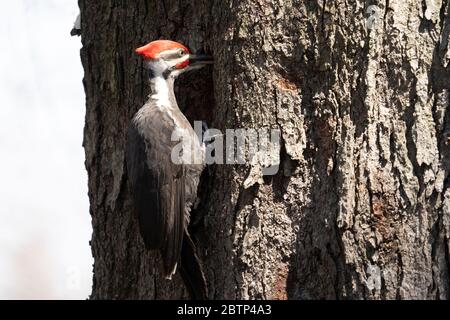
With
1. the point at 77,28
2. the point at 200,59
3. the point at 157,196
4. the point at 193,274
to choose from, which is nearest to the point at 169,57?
the point at 200,59

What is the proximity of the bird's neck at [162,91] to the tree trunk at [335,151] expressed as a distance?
332 millimetres

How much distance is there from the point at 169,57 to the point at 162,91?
24cm

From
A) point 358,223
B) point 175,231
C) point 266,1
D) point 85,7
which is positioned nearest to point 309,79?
point 266,1

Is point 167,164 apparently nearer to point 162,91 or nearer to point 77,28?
point 162,91

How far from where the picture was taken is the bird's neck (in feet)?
13.6

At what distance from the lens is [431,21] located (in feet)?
12.3

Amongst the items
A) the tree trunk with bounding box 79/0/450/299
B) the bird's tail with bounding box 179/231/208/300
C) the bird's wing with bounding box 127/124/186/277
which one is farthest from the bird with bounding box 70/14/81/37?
the bird's tail with bounding box 179/231/208/300

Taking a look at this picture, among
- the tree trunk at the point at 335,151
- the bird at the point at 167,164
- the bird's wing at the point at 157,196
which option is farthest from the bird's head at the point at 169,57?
the bird's wing at the point at 157,196

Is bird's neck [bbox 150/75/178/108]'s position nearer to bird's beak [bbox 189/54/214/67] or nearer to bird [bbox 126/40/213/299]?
bird [bbox 126/40/213/299]

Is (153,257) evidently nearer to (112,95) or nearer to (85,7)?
(112,95)

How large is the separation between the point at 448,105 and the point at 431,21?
0.39 m

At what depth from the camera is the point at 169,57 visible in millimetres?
4000

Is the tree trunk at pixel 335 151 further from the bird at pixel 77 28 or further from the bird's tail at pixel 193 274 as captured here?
the bird at pixel 77 28

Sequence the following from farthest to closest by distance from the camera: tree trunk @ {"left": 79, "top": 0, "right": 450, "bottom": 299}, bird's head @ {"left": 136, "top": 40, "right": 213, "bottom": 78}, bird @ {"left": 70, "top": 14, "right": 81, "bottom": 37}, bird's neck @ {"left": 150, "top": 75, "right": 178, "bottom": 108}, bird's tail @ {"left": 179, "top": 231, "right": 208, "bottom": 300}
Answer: bird @ {"left": 70, "top": 14, "right": 81, "bottom": 37}
bird's neck @ {"left": 150, "top": 75, "right": 178, "bottom": 108}
bird's head @ {"left": 136, "top": 40, "right": 213, "bottom": 78}
bird's tail @ {"left": 179, "top": 231, "right": 208, "bottom": 300}
tree trunk @ {"left": 79, "top": 0, "right": 450, "bottom": 299}
